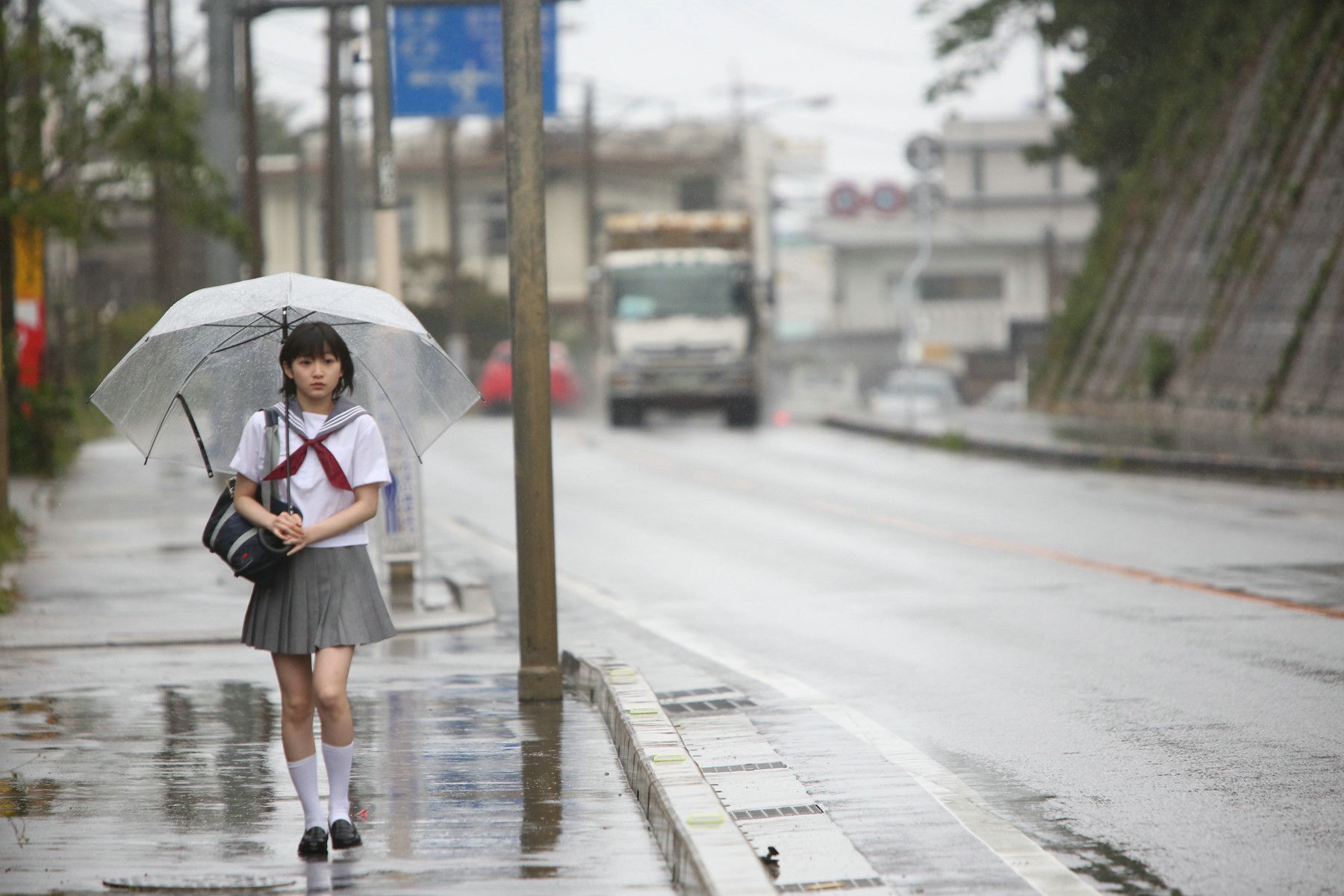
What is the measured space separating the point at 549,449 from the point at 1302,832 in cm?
385

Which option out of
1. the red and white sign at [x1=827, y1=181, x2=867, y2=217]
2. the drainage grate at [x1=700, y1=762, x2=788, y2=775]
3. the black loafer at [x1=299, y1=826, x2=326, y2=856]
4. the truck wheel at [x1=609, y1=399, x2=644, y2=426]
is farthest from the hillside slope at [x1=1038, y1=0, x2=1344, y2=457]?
the red and white sign at [x1=827, y1=181, x2=867, y2=217]

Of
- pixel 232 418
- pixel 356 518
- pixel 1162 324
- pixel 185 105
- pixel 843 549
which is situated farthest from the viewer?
pixel 1162 324

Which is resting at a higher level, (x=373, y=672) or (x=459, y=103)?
(x=459, y=103)

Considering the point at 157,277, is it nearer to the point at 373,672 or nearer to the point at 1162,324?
the point at 1162,324

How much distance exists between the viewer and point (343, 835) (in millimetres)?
6090

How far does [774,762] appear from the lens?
711 centimetres

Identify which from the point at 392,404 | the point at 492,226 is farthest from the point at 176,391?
the point at 492,226

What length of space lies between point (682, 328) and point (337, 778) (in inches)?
1134

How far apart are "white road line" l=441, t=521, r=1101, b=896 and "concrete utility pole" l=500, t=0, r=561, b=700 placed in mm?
1414

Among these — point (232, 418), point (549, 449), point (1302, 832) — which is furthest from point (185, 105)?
point (1302, 832)

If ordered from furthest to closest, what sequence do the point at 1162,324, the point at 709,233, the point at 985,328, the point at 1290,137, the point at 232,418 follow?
the point at 985,328 → the point at 709,233 → the point at 1162,324 → the point at 1290,137 → the point at 232,418

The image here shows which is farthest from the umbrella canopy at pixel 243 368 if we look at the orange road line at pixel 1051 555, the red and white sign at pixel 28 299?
the red and white sign at pixel 28 299

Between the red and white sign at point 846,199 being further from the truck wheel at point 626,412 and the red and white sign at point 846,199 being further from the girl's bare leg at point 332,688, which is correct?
the girl's bare leg at point 332,688

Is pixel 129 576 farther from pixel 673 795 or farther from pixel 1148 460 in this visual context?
pixel 1148 460
